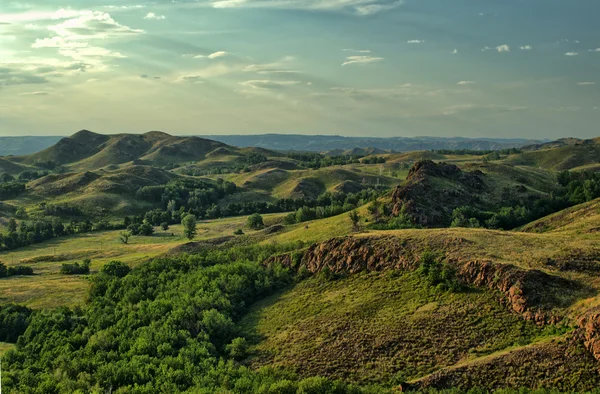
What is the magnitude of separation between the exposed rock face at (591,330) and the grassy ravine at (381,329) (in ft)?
14.6

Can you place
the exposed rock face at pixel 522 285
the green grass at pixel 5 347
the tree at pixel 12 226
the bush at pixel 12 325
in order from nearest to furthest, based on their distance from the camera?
the exposed rock face at pixel 522 285 < the green grass at pixel 5 347 < the bush at pixel 12 325 < the tree at pixel 12 226

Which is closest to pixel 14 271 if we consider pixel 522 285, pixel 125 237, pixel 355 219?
pixel 125 237

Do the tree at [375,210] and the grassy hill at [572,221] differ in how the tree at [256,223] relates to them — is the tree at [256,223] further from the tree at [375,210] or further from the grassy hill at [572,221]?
the grassy hill at [572,221]

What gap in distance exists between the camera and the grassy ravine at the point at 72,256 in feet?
328

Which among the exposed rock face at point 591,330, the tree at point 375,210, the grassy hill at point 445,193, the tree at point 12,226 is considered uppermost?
the grassy hill at point 445,193

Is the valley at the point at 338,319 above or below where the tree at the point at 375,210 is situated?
below

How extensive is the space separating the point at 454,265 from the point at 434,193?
59.8 meters

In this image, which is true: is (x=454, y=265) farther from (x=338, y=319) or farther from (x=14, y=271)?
(x=14, y=271)

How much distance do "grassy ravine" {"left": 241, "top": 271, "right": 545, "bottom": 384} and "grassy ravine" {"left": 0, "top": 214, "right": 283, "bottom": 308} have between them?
50744 mm

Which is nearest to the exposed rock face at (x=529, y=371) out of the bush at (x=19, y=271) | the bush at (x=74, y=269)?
the bush at (x=74, y=269)

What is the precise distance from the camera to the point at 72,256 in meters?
146

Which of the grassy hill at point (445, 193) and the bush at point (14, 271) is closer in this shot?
the grassy hill at point (445, 193)

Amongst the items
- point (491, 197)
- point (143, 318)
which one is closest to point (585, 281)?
point (143, 318)

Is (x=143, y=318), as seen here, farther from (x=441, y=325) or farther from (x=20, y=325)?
(x=441, y=325)
